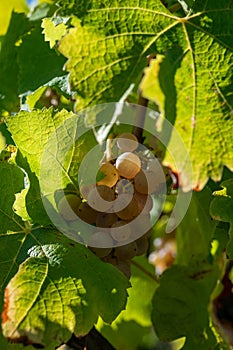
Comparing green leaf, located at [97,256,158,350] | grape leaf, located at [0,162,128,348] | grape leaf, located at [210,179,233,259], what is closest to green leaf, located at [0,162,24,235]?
grape leaf, located at [0,162,128,348]

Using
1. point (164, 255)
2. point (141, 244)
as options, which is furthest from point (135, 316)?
point (141, 244)

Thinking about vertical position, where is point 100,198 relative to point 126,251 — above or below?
above

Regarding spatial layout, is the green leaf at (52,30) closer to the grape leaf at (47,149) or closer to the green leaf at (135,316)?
the grape leaf at (47,149)

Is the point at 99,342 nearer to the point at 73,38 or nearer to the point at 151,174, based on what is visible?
→ the point at 151,174

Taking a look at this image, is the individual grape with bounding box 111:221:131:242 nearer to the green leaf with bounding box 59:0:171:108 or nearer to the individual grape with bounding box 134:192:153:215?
the individual grape with bounding box 134:192:153:215

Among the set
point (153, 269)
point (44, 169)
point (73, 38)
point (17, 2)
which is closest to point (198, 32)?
point (73, 38)

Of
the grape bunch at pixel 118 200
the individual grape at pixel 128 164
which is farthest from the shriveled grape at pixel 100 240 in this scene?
the individual grape at pixel 128 164

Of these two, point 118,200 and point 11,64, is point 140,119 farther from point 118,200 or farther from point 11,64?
point 11,64

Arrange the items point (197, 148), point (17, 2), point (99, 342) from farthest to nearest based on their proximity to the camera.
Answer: point (17, 2)
point (99, 342)
point (197, 148)
